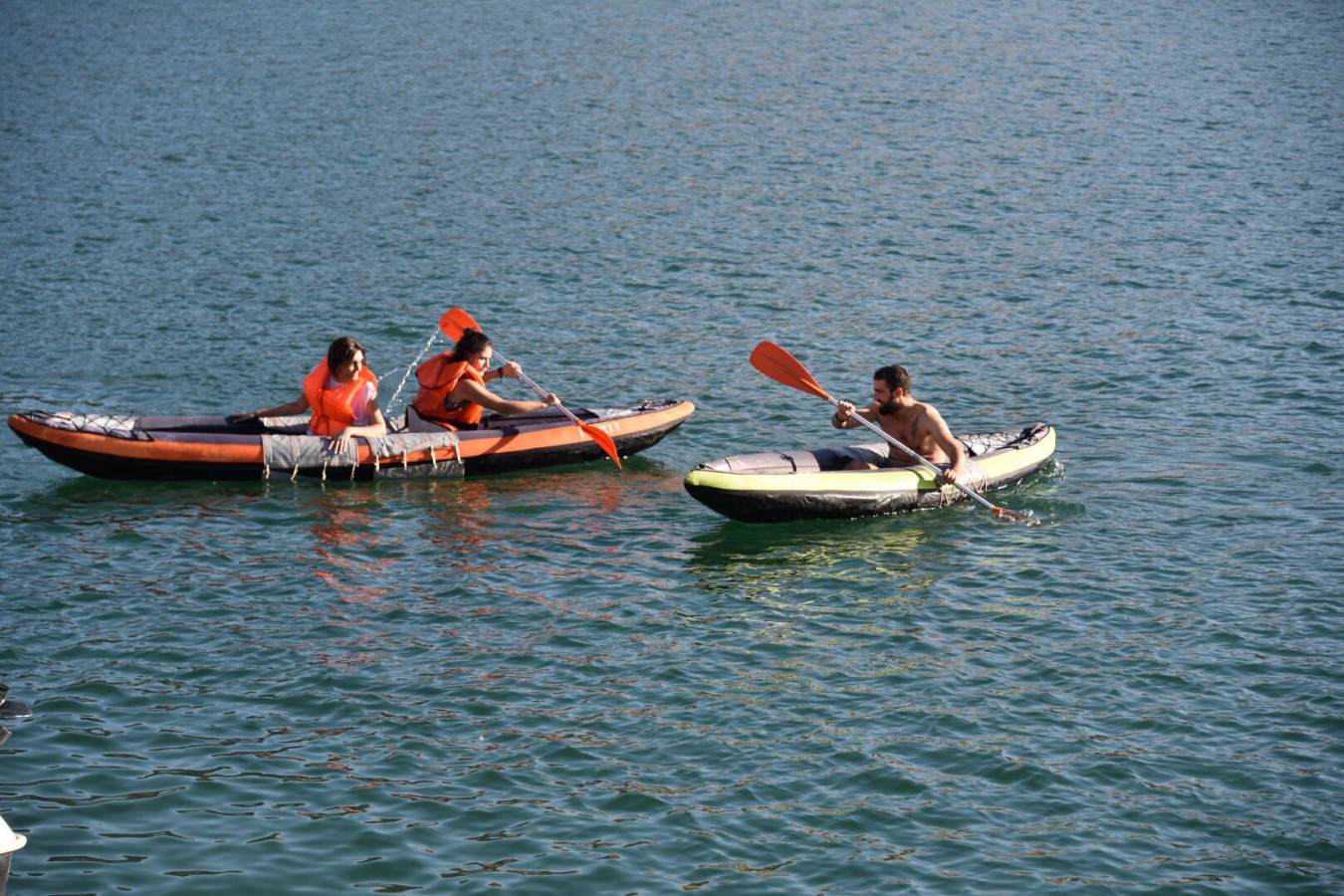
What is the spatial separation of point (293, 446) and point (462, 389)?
149 centimetres

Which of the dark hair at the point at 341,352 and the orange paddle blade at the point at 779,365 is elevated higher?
the dark hair at the point at 341,352

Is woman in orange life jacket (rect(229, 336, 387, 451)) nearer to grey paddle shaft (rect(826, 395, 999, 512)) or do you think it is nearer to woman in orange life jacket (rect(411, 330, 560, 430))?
woman in orange life jacket (rect(411, 330, 560, 430))

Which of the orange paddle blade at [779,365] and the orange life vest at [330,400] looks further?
the orange life vest at [330,400]

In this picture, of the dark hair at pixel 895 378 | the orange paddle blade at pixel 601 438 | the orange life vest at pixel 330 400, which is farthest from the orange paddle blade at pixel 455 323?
the dark hair at pixel 895 378

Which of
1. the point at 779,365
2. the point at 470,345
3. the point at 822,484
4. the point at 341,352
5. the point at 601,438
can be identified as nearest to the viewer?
the point at 822,484

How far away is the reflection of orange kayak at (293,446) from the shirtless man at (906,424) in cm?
200

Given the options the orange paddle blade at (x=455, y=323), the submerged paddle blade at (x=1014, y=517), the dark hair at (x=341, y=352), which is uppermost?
the orange paddle blade at (x=455, y=323)

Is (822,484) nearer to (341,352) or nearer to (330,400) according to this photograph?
(341,352)

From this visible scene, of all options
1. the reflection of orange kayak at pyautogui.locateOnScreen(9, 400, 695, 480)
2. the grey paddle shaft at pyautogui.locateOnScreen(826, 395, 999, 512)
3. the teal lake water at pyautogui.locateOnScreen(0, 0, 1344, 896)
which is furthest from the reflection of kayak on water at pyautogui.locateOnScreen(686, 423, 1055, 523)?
the reflection of orange kayak at pyautogui.locateOnScreen(9, 400, 695, 480)

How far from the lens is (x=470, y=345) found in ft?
43.8

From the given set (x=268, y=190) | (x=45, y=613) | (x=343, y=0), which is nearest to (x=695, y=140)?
(x=268, y=190)

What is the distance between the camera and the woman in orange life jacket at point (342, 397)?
12789 mm

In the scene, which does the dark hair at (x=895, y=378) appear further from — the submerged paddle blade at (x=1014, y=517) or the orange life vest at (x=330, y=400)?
the orange life vest at (x=330, y=400)

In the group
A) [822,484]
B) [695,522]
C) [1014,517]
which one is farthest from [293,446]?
[1014,517]
